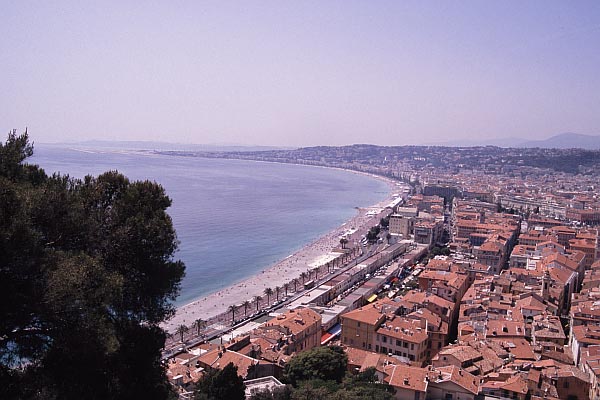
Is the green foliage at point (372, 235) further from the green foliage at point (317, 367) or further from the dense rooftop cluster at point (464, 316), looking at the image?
the green foliage at point (317, 367)

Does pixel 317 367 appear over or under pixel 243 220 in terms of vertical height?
over

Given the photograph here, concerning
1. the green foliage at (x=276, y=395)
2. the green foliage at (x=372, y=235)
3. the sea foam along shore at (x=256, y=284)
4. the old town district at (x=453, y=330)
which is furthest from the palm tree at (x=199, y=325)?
the green foliage at (x=372, y=235)

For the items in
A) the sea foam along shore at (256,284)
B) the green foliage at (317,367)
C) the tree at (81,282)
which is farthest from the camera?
the sea foam along shore at (256,284)

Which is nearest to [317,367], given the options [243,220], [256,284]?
[256,284]

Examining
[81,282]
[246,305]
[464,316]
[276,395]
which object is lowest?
[246,305]

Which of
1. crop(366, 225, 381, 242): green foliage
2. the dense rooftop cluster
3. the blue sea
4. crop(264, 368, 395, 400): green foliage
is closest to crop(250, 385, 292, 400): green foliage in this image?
crop(264, 368, 395, 400): green foliage

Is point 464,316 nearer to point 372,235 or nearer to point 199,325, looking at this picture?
point 199,325

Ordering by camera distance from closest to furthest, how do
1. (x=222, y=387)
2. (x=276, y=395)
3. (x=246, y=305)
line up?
(x=276, y=395) → (x=222, y=387) → (x=246, y=305)
